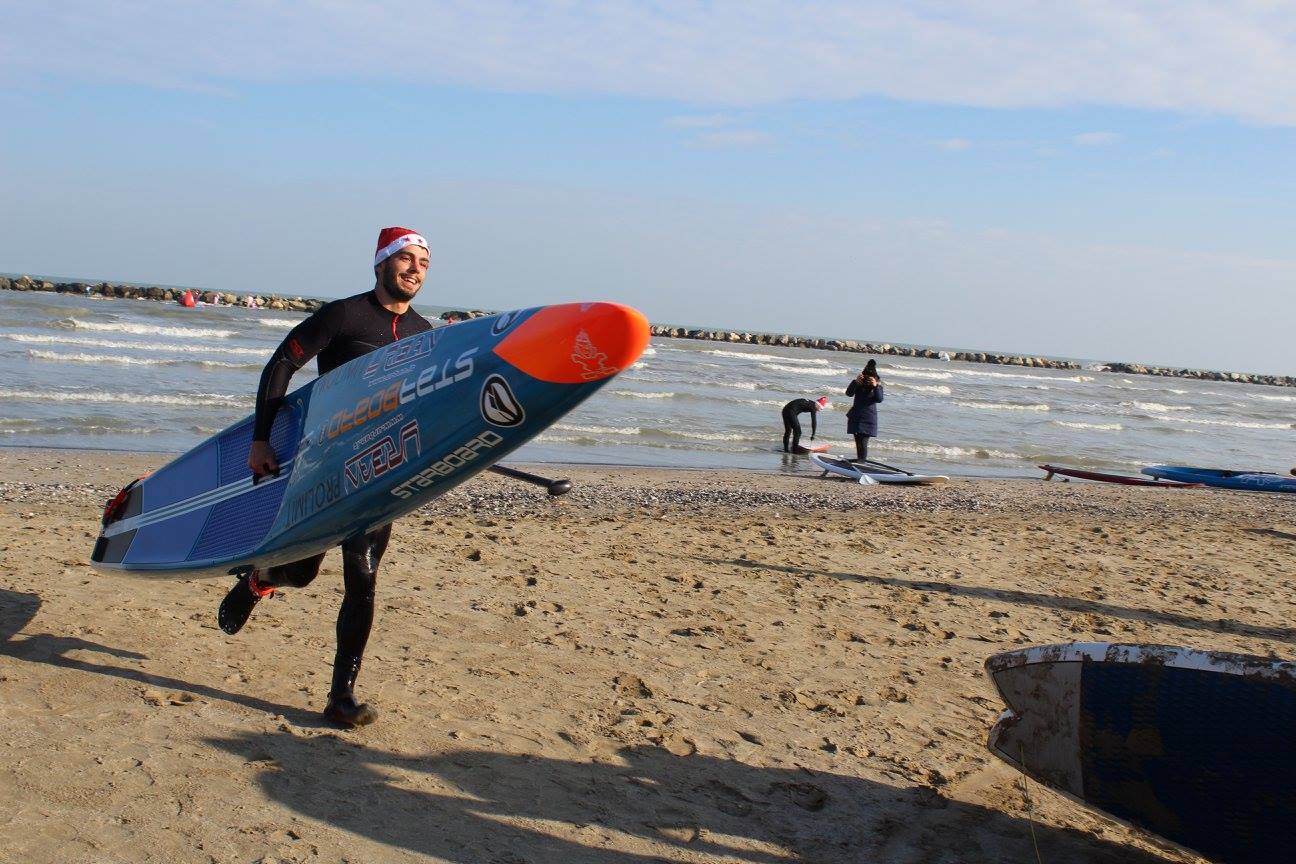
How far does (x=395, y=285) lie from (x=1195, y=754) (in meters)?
3.15

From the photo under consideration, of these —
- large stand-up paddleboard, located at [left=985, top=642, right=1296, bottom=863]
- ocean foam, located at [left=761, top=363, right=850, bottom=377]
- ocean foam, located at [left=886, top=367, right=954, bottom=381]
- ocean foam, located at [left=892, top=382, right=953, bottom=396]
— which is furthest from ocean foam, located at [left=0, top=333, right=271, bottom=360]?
large stand-up paddleboard, located at [left=985, top=642, right=1296, bottom=863]

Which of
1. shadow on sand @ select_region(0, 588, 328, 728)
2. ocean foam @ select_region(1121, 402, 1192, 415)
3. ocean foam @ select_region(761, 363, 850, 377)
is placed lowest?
shadow on sand @ select_region(0, 588, 328, 728)

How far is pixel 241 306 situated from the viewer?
5903 cm

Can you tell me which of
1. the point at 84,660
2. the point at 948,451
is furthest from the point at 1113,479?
the point at 84,660

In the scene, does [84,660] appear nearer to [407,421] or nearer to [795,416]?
[407,421]

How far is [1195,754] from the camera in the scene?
3.28 meters

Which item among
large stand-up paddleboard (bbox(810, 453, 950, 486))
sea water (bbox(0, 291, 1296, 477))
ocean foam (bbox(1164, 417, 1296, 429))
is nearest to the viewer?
large stand-up paddleboard (bbox(810, 453, 950, 486))

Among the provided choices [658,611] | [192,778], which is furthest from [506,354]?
[658,611]

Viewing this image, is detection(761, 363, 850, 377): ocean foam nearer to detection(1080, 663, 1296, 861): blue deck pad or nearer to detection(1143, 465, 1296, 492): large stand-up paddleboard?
detection(1143, 465, 1296, 492): large stand-up paddleboard

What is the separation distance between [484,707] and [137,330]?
96.8ft

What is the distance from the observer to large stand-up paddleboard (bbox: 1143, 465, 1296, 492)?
15.2 m

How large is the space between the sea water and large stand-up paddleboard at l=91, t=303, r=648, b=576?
2111 mm

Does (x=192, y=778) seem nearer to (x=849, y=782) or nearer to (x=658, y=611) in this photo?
(x=849, y=782)

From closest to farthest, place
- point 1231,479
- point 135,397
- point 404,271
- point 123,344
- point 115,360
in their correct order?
point 404,271
point 1231,479
point 135,397
point 115,360
point 123,344
